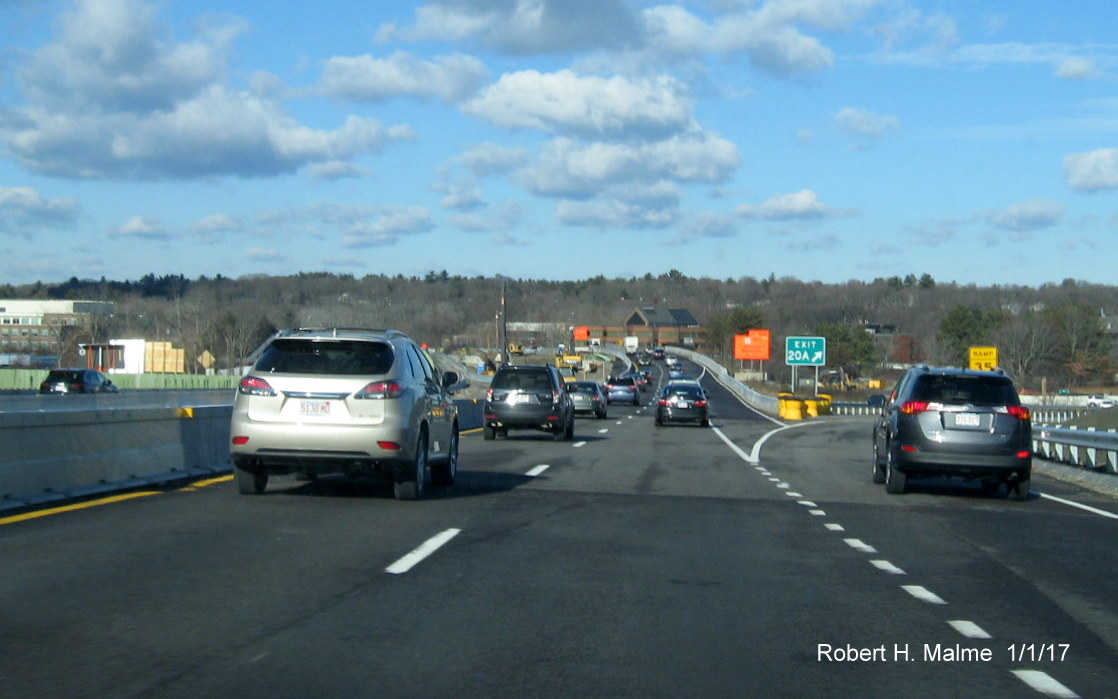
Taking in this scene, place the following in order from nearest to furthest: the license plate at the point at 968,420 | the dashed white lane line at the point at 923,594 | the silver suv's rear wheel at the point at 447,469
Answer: the dashed white lane line at the point at 923,594 → the silver suv's rear wheel at the point at 447,469 → the license plate at the point at 968,420

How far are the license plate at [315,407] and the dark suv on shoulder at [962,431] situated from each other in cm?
793

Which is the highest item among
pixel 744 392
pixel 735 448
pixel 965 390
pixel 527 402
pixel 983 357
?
pixel 983 357

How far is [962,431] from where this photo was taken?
15.9 meters

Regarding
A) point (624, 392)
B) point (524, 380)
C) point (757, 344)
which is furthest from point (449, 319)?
point (524, 380)

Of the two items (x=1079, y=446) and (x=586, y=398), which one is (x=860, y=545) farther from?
(x=586, y=398)

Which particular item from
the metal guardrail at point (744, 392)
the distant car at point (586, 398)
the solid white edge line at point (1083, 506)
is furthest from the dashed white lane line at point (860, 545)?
the metal guardrail at point (744, 392)

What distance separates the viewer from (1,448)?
11641 mm

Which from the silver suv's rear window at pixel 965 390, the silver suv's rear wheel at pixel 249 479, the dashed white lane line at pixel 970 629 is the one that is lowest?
the dashed white lane line at pixel 970 629

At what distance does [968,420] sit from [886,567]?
22.4 feet

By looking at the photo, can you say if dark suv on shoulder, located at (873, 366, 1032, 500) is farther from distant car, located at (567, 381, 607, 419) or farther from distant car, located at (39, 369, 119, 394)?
distant car, located at (39, 369, 119, 394)

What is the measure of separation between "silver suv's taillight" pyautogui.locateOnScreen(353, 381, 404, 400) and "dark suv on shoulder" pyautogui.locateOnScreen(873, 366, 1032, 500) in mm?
7210

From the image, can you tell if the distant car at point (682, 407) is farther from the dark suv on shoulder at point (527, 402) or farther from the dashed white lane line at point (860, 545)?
the dashed white lane line at point (860, 545)

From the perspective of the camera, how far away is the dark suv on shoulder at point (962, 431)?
15.8 m

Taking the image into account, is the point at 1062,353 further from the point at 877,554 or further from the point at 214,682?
the point at 214,682
